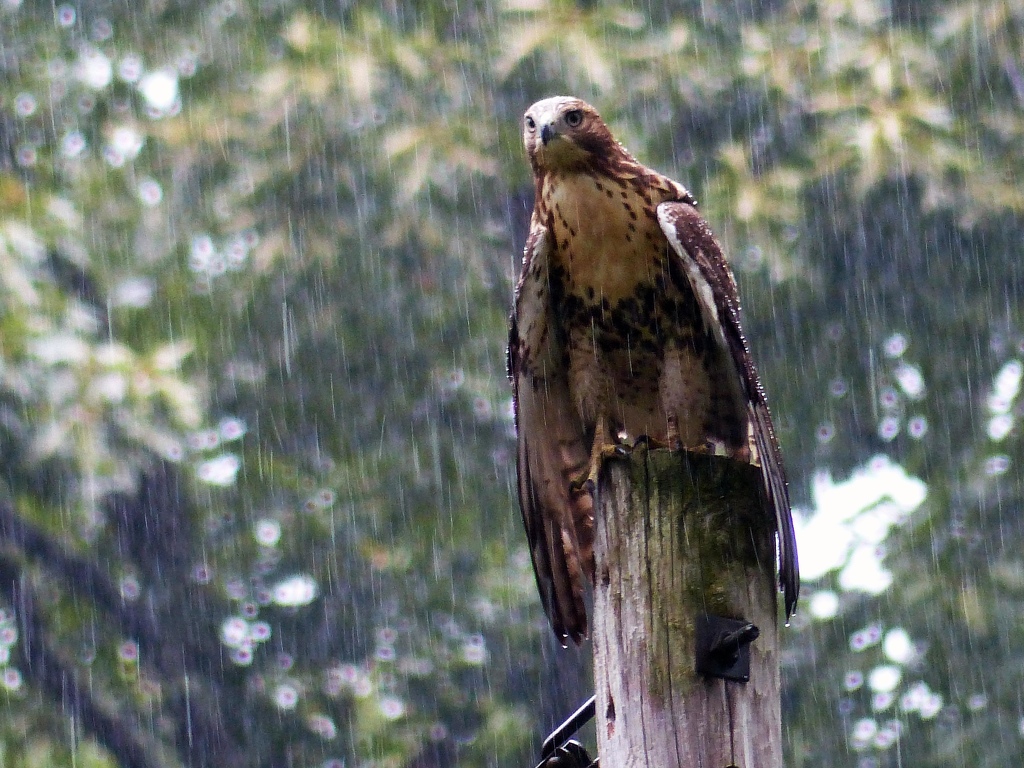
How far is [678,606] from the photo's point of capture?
2.42m

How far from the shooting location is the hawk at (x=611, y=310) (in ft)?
12.9

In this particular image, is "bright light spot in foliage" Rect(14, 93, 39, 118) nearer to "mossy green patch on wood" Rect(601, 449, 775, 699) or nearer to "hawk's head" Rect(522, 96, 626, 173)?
"hawk's head" Rect(522, 96, 626, 173)

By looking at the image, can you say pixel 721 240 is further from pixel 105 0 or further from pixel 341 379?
pixel 105 0

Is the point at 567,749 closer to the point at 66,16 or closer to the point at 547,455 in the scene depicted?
the point at 547,455

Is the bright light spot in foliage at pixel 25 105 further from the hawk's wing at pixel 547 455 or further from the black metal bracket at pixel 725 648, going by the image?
the black metal bracket at pixel 725 648

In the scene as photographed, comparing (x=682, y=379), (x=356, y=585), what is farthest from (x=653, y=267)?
(x=356, y=585)

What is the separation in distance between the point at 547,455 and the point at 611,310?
20.5 inches

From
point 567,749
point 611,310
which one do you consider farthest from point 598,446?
point 567,749

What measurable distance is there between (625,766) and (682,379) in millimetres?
1849

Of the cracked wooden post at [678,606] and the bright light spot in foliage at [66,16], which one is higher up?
the bright light spot in foliage at [66,16]

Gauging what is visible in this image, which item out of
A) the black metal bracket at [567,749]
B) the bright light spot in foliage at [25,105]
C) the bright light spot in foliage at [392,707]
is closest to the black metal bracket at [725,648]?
the black metal bracket at [567,749]

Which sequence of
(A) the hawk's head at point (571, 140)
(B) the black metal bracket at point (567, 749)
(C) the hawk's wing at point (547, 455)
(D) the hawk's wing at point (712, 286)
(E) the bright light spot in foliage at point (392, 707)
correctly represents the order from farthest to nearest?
(E) the bright light spot in foliage at point (392, 707)
(A) the hawk's head at point (571, 140)
(D) the hawk's wing at point (712, 286)
(C) the hawk's wing at point (547, 455)
(B) the black metal bracket at point (567, 749)

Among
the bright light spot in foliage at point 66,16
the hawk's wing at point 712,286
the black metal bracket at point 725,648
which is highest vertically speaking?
the bright light spot in foliage at point 66,16

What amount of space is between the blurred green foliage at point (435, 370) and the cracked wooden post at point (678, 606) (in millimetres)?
4479
